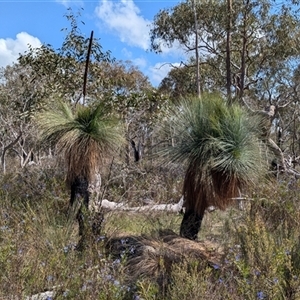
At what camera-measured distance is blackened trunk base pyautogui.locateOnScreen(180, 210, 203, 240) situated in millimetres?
4492

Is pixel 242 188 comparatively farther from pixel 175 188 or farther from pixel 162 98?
pixel 162 98

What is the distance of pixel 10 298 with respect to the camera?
2477 mm

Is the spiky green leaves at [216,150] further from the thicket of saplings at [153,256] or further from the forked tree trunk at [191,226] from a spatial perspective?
Answer: the thicket of saplings at [153,256]

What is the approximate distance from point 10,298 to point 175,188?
246 inches

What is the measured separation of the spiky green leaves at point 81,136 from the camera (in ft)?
15.2

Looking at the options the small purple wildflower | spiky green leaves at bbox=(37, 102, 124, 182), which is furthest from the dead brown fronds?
spiky green leaves at bbox=(37, 102, 124, 182)

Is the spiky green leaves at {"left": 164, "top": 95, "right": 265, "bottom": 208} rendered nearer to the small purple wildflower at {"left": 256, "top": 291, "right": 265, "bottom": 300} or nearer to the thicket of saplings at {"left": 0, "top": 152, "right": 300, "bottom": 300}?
the thicket of saplings at {"left": 0, "top": 152, "right": 300, "bottom": 300}

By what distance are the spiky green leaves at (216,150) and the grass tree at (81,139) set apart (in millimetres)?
791

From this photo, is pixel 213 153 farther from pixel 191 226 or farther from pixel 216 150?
pixel 191 226

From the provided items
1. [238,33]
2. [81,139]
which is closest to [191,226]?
[81,139]

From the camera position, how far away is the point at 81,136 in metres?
4.65

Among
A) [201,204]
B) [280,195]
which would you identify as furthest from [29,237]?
[280,195]

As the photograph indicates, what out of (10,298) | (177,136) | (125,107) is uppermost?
(125,107)

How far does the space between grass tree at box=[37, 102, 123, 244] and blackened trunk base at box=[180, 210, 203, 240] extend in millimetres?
1138
